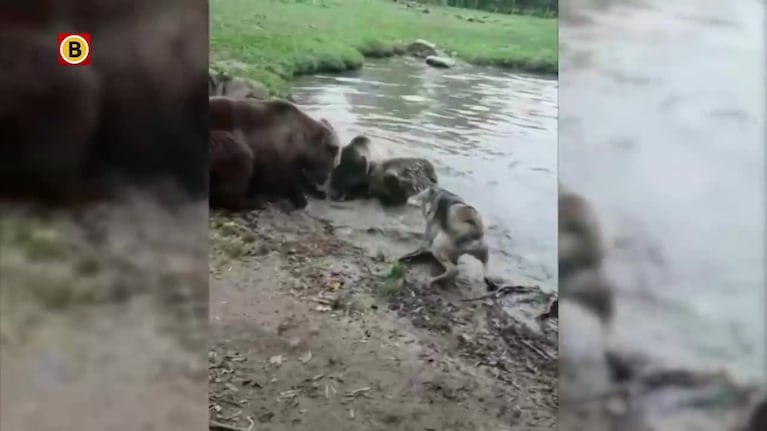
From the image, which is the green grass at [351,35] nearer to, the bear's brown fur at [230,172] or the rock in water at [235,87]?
the rock in water at [235,87]

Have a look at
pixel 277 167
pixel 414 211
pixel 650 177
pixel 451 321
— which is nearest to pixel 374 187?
pixel 414 211

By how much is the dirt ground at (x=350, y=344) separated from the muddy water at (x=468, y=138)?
0.09 meters

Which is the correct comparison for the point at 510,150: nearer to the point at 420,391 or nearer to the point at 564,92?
the point at 564,92

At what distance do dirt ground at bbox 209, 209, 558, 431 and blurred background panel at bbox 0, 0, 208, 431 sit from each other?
88 millimetres

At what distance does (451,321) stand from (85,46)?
1.21 m

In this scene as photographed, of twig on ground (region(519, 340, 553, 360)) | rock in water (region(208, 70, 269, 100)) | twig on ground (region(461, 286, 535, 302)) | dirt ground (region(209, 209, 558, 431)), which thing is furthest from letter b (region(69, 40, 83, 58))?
twig on ground (region(519, 340, 553, 360))

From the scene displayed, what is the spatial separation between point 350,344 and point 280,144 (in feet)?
1.87

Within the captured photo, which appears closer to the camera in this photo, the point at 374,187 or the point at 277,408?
the point at 277,408

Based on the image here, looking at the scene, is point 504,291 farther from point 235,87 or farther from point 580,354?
point 235,87

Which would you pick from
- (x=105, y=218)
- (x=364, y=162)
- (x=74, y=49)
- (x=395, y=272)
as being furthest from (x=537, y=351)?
(x=74, y=49)

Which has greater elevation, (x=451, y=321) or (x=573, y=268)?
(x=573, y=268)

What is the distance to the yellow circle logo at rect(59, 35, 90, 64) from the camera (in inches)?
69.9

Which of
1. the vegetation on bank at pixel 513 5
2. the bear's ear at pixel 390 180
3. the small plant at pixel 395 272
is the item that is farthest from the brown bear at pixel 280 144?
the vegetation on bank at pixel 513 5

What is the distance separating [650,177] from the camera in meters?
1.78
